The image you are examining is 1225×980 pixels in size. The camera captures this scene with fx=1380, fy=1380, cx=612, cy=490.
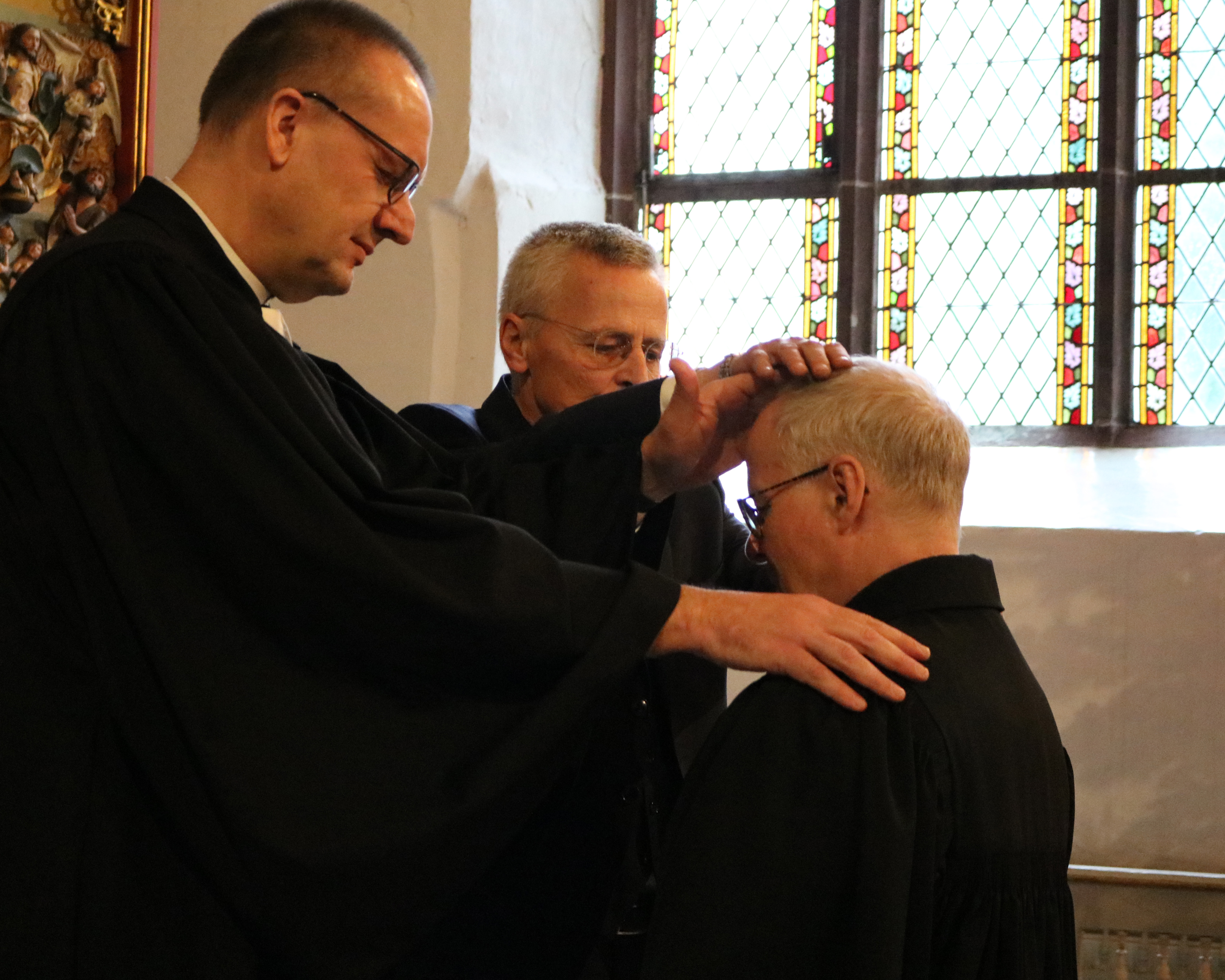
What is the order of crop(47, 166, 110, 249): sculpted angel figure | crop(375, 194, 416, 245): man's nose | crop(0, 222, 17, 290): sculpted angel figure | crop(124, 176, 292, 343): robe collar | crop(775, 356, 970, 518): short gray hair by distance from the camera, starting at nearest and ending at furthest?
1. crop(775, 356, 970, 518): short gray hair
2. crop(124, 176, 292, 343): robe collar
3. crop(375, 194, 416, 245): man's nose
4. crop(0, 222, 17, 290): sculpted angel figure
5. crop(47, 166, 110, 249): sculpted angel figure

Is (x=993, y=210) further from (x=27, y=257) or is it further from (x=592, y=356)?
(x=27, y=257)

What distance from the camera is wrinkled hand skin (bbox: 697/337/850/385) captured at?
213cm

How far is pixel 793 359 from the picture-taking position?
2160 millimetres

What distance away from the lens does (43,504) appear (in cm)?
193

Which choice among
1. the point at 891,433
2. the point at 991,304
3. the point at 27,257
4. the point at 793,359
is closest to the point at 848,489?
the point at 891,433

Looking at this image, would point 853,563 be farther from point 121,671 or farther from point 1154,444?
point 1154,444

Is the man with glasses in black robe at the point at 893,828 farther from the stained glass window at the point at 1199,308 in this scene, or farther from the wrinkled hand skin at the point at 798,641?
the stained glass window at the point at 1199,308

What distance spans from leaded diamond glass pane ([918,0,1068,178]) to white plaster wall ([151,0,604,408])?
1.59m

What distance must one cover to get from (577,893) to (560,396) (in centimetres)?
115

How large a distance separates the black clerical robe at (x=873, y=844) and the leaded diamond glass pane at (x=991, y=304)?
11.7 feet

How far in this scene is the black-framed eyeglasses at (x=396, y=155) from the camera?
2.21m

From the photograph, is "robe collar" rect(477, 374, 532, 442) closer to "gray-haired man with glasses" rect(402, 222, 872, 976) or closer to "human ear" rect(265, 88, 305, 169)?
"gray-haired man with glasses" rect(402, 222, 872, 976)

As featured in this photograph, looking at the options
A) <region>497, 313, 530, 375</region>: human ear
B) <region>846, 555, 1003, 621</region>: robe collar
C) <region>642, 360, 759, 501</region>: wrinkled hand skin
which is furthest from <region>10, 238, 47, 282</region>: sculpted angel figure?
<region>846, 555, 1003, 621</region>: robe collar

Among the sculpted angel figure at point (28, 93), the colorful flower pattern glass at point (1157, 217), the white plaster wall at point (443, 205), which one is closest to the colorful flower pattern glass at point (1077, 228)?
the colorful flower pattern glass at point (1157, 217)
